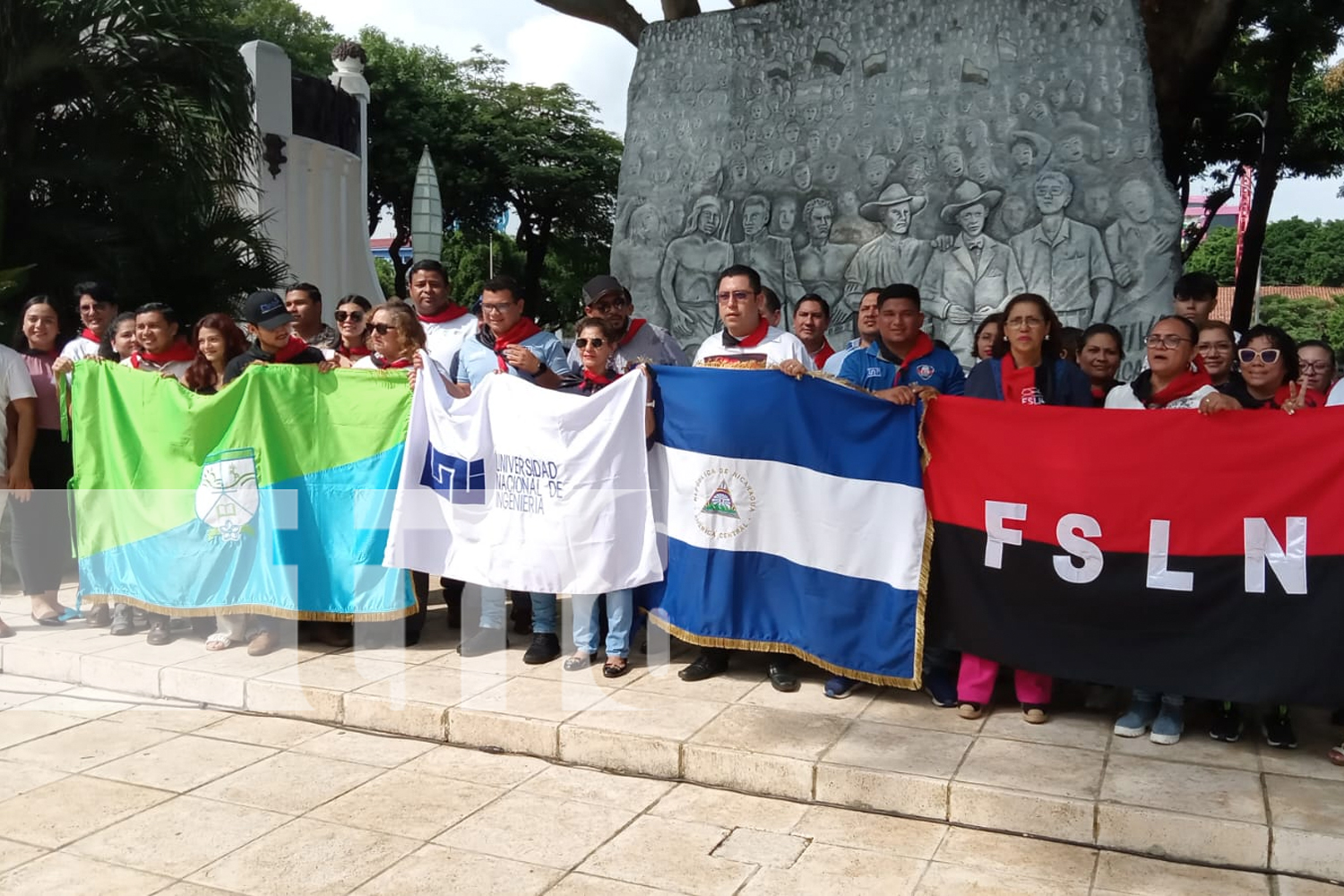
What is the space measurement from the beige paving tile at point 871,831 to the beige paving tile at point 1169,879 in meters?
0.55

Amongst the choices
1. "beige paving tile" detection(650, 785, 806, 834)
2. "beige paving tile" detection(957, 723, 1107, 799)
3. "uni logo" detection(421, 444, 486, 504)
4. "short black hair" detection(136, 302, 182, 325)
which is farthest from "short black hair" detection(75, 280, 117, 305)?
"beige paving tile" detection(957, 723, 1107, 799)

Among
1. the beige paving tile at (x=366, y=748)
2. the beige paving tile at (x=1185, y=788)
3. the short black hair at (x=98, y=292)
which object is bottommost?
the beige paving tile at (x=366, y=748)

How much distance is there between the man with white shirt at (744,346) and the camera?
17.6ft

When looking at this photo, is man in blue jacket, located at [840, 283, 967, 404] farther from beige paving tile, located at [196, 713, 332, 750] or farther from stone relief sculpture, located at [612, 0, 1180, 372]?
stone relief sculpture, located at [612, 0, 1180, 372]

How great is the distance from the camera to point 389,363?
20.0 feet

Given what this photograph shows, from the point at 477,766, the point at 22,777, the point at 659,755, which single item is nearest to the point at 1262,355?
the point at 659,755

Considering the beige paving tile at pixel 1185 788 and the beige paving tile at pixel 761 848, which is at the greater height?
the beige paving tile at pixel 1185 788

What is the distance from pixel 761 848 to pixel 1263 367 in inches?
115

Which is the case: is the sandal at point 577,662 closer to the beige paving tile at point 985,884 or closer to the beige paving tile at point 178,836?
the beige paving tile at point 178,836

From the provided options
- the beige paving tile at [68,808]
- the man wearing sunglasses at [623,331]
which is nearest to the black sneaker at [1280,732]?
the man wearing sunglasses at [623,331]

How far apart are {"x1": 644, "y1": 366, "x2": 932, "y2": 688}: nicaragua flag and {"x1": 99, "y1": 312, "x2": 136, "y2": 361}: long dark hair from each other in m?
3.35

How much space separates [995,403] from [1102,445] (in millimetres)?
452

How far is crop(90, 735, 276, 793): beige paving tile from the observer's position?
4.47 m

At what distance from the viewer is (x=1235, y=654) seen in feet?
14.4
